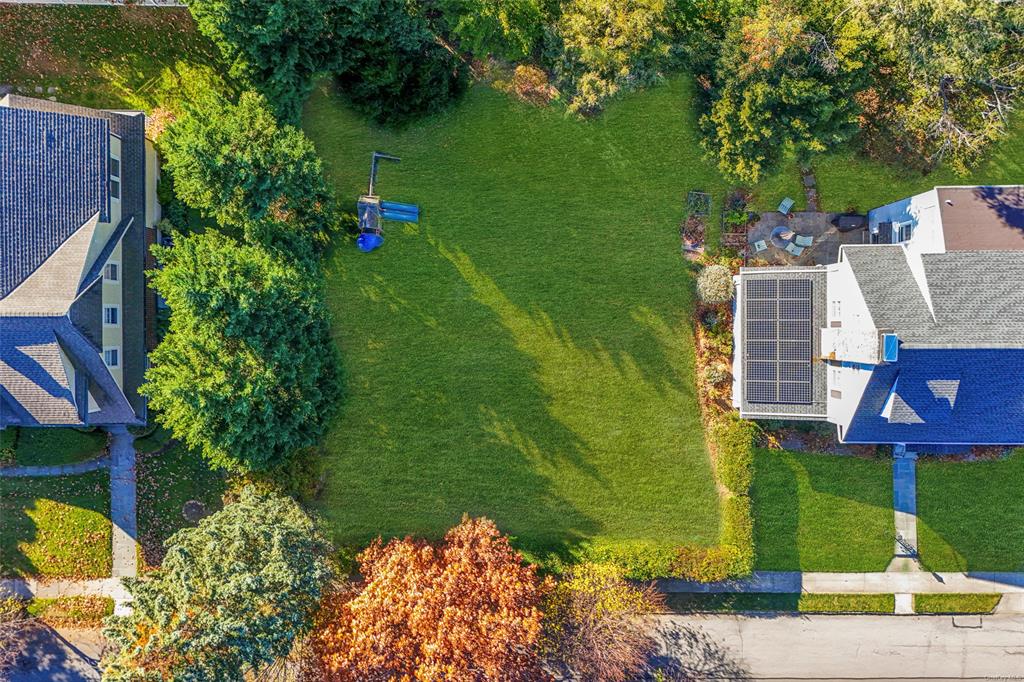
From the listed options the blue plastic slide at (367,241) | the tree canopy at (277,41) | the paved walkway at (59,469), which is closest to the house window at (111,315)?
the paved walkway at (59,469)

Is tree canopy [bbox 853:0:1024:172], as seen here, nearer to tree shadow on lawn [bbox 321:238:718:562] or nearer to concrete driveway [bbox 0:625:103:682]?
tree shadow on lawn [bbox 321:238:718:562]

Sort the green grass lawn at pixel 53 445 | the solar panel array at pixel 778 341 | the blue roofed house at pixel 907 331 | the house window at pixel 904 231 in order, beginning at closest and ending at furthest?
the blue roofed house at pixel 907 331 → the solar panel array at pixel 778 341 → the house window at pixel 904 231 → the green grass lawn at pixel 53 445

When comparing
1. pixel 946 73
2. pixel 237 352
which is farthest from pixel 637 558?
pixel 946 73

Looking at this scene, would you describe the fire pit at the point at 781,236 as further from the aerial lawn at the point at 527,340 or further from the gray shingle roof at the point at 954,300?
the gray shingle roof at the point at 954,300

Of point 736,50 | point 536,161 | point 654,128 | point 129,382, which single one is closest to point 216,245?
point 129,382

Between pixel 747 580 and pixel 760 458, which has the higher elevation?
pixel 760 458

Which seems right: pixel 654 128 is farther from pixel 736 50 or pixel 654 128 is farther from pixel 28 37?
pixel 28 37
